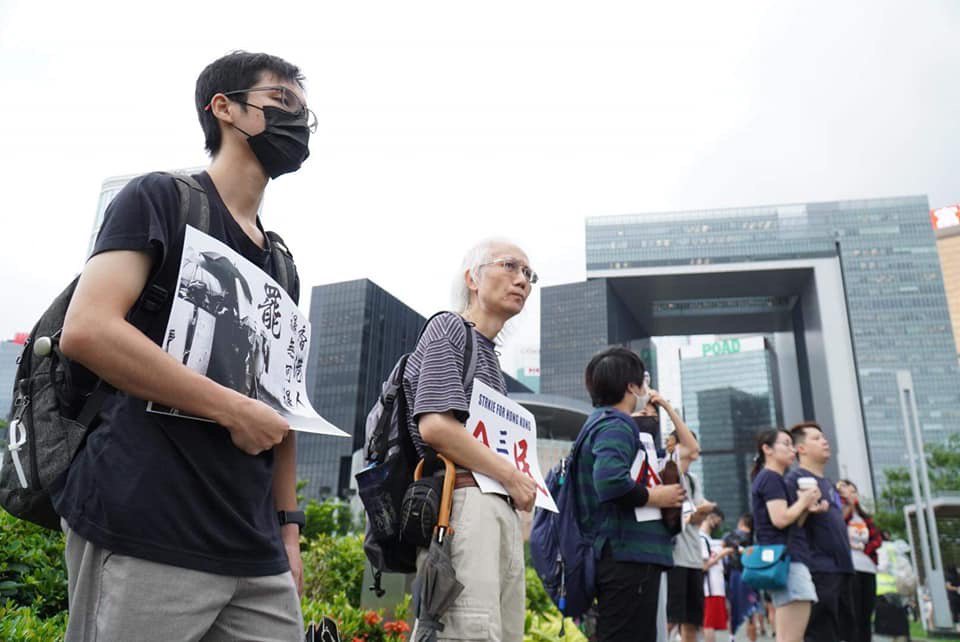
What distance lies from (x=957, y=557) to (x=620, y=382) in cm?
2890

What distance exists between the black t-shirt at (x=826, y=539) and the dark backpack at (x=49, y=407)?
14.7 ft

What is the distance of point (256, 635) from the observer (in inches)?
55.2

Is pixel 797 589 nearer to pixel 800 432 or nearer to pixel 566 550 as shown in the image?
pixel 800 432

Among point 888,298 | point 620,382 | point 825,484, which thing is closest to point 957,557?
point 825,484

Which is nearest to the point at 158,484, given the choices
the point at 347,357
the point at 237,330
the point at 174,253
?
the point at 237,330

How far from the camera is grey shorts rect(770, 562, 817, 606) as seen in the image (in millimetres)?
4230

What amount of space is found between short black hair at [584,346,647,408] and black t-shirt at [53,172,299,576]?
2340 millimetres

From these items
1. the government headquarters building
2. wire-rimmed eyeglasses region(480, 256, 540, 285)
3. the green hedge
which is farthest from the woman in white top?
the government headquarters building

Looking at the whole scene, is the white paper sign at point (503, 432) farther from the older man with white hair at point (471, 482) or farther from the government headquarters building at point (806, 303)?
the government headquarters building at point (806, 303)

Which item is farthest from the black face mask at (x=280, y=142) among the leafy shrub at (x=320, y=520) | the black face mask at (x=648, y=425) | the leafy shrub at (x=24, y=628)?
the leafy shrub at (x=320, y=520)

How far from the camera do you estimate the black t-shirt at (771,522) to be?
→ 4496 mm

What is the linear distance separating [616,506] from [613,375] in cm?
70

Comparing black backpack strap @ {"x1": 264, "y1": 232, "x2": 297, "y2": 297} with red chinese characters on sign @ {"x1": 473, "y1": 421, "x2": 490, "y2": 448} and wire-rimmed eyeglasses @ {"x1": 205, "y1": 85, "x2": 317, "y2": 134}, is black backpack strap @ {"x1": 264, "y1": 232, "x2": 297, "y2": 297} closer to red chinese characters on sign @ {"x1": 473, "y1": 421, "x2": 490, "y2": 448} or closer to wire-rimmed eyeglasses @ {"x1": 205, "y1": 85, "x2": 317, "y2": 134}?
wire-rimmed eyeglasses @ {"x1": 205, "y1": 85, "x2": 317, "y2": 134}

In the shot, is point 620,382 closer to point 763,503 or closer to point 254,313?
point 763,503
